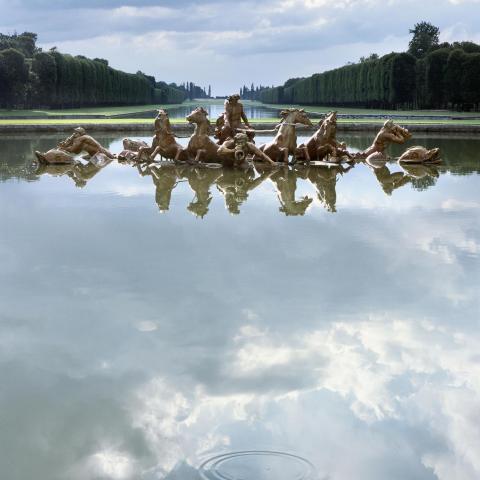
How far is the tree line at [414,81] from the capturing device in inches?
1756

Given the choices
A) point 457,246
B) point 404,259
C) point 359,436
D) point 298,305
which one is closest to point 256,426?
point 359,436

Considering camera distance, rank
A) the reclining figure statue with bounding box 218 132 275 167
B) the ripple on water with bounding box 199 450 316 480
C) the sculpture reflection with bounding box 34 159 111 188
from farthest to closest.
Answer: the reclining figure statue with bounding box 218 132 275 167, the sculpture reflection with bounding box 34 159 111 188, the ripple on water with bounding box 199 450 316 480

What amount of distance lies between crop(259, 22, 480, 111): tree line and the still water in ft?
122

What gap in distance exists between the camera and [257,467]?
3.29m

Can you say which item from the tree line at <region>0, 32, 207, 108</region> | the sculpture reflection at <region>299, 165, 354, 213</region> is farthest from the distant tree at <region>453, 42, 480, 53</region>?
the sculpture reflection at <region>299, 165, 354, 213</region>

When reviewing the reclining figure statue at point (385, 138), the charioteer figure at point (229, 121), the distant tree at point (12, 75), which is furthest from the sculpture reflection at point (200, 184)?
the distant tree at point (12, 75)

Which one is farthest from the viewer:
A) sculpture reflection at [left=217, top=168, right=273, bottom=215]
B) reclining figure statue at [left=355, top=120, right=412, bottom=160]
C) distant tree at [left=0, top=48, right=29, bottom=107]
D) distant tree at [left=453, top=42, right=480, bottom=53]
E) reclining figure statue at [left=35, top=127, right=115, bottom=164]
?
distant tree at [left=453, top=42, right=480, bottom=53]

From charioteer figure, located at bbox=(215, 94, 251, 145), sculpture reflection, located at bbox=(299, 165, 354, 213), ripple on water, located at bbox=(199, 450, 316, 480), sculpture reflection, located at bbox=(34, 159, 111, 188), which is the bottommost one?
sculpture reflection, located at bbox=(34, 159, 111, 188)

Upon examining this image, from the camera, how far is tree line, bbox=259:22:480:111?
146ft

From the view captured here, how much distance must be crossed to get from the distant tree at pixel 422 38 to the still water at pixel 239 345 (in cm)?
6384

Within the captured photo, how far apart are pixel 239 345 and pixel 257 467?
1.42m

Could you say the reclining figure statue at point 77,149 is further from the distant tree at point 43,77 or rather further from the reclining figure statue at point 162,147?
the distant tree at point 43,77

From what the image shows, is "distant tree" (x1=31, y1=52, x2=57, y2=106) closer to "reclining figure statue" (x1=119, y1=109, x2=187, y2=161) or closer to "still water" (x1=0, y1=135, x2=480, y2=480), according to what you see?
"reclining figure statue" (x1=119, y1=109, x2=187, y2=161)

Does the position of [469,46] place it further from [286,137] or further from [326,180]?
[326,180]
